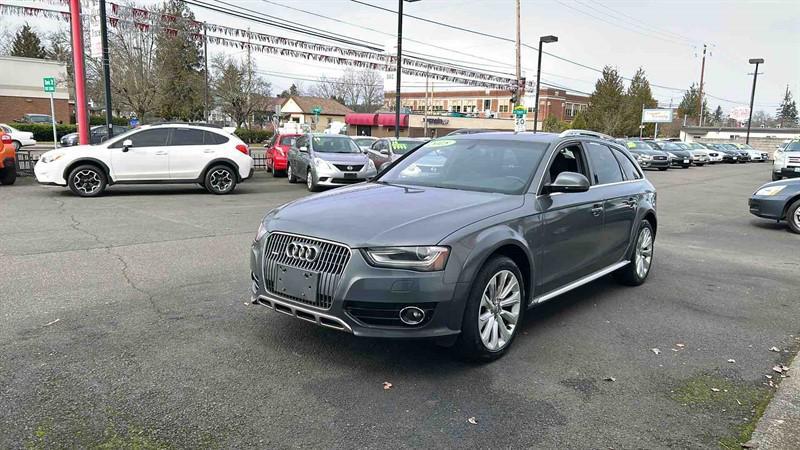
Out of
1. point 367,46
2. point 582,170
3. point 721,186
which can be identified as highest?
point 367,46

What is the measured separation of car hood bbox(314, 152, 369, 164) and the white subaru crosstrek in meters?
1.97

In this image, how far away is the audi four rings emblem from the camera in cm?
390

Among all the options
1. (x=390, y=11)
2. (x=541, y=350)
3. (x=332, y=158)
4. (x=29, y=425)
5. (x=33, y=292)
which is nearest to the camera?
(x=29, y=425)

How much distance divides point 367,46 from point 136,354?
63.9 ft

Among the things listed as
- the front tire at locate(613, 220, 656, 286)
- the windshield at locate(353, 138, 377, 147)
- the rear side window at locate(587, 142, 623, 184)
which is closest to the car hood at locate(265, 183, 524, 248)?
the rear side window at locate(587, 142, 623, 184)

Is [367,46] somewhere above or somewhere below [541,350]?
above

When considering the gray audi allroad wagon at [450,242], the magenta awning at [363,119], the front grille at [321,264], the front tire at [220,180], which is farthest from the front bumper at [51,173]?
the magenta awning at [363,119]

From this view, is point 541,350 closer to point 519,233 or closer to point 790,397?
point 519,233

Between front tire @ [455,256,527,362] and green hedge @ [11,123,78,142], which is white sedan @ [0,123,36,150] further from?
front tire @ [455,256,527,362]

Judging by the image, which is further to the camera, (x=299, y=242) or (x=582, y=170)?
(x=582, y=170)

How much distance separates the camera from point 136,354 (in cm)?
416

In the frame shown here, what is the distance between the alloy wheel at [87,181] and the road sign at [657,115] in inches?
2437

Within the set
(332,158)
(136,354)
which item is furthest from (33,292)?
(332,158)

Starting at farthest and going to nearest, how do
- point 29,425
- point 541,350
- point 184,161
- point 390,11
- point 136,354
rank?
1. point 390,11
2. point 184,161
3. point 541,350
4. point 136,354
5. point 29,425
